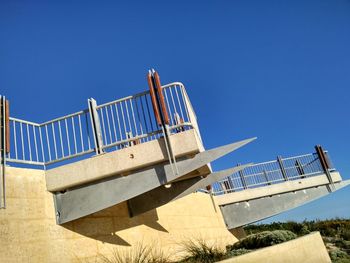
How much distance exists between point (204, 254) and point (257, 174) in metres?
10.4

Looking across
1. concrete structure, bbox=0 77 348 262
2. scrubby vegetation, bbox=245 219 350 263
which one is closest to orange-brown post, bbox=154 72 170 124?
concrete structure, bbox=0 77 348 262

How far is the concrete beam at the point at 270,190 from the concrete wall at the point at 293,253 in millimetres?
7672

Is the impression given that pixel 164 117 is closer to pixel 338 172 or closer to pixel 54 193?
pixel 54 193

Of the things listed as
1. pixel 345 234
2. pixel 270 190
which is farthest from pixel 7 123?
pixel 345 234

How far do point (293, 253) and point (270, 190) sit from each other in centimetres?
978

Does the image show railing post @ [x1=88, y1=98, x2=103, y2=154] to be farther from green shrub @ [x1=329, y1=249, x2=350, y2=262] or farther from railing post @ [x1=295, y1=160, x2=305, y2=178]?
railing post @ [x1=295, y1=160, x2=305, y2=178]

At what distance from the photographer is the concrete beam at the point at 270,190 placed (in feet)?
57.7

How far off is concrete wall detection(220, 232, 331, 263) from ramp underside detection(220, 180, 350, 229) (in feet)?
25.0

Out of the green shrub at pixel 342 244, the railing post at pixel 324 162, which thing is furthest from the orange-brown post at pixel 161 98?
the railing post at pixel 324 162

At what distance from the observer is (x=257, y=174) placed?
1844 cm

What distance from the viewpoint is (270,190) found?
711 inches

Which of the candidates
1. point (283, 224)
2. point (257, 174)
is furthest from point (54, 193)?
point (283, 224)

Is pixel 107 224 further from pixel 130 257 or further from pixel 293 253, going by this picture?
pixel 293 253

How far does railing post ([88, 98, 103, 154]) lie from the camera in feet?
26.2
